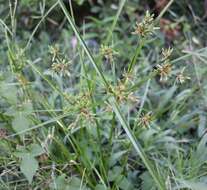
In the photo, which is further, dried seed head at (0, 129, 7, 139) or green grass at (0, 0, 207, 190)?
dried seed head at (0, 129, 7, 139)

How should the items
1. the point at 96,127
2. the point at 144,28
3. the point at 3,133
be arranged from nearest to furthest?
1. the point at 144,28
2. the point at 3,133
3. the point at 96,127

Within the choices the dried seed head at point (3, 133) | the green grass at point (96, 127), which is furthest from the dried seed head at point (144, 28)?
the dried seed head at point (3, 133)

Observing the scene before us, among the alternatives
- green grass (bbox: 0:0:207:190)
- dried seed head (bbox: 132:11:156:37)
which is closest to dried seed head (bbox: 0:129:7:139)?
green grass (bbox: 0:0:207:190)

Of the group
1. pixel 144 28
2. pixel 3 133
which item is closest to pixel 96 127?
pixel 3 133

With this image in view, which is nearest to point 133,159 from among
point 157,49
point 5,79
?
point 5,79

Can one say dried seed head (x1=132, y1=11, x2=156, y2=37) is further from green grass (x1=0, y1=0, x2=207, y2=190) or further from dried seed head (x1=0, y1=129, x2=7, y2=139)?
dried seed head (x1=0, y1=129, x2=7, y2=139)

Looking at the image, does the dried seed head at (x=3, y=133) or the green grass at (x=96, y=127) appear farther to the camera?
the dried seed head at (x=3, y=133)

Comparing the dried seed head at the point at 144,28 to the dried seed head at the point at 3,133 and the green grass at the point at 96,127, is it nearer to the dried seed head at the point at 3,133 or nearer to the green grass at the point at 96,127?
the green grass at the point at 96,127

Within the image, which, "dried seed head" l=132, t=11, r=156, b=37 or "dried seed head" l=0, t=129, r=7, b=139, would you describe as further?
"dried seed head" l=0, t=129, r=7, b=139

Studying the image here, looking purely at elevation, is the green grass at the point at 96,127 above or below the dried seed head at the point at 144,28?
below

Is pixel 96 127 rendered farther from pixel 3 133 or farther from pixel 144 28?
pixel 144 28

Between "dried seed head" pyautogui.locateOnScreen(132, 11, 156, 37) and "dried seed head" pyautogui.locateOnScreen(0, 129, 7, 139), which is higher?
"dried seed head" pyautogui.locateOnScreen(132, 11, 156, 37)
